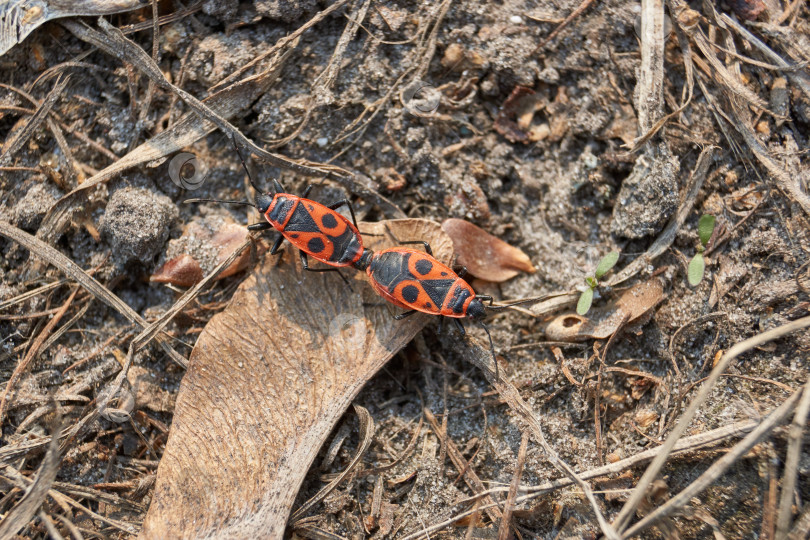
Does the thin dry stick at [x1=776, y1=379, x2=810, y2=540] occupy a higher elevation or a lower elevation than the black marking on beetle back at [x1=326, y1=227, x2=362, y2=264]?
higher

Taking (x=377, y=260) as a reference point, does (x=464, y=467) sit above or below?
below

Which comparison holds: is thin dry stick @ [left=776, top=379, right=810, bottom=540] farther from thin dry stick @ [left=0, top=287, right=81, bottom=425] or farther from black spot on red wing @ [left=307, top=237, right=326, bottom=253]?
thin dry stick @ [left=0, top=287, right=81, bottom=425]

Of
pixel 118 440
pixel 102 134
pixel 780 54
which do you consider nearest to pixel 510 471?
pixel 118 440

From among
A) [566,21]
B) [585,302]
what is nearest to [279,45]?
[566,21]

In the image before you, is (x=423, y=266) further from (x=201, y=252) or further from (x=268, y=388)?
(x=201, y=252)

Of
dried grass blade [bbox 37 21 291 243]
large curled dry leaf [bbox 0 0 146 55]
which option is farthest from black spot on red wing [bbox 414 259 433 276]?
large curled dry leaf [bbox 0 0 146 55]

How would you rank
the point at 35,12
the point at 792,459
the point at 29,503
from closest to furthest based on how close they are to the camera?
the point at 792,459 < the point at 29,503 < the point at 35,12
